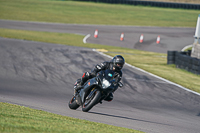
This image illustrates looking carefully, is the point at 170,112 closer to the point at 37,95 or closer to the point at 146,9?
the point at 37,95

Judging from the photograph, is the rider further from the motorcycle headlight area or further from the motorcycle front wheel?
the motorcycle front wheel

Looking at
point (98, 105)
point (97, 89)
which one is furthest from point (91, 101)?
point (98, 105)

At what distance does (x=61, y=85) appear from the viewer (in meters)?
11.5

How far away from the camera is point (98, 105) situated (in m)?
9.37

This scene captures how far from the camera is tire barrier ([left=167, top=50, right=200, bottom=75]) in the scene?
15.8m

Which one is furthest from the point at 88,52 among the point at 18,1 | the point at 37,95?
the point at 18,1

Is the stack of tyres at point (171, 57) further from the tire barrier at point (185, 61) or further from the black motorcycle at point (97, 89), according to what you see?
the black motorcycle at point (97, 89)

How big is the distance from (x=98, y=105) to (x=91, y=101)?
1.63 meters

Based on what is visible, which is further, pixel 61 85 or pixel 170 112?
pixel 61 85

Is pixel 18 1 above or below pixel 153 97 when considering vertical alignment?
above

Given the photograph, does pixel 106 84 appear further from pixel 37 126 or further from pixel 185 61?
pixel 185 61

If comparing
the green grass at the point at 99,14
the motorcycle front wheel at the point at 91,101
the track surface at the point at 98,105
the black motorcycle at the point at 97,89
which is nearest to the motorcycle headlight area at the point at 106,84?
the black motorcycle at the point at 97,89

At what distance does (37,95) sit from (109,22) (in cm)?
3146

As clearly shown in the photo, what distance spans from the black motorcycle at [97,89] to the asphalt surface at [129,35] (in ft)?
57.2
